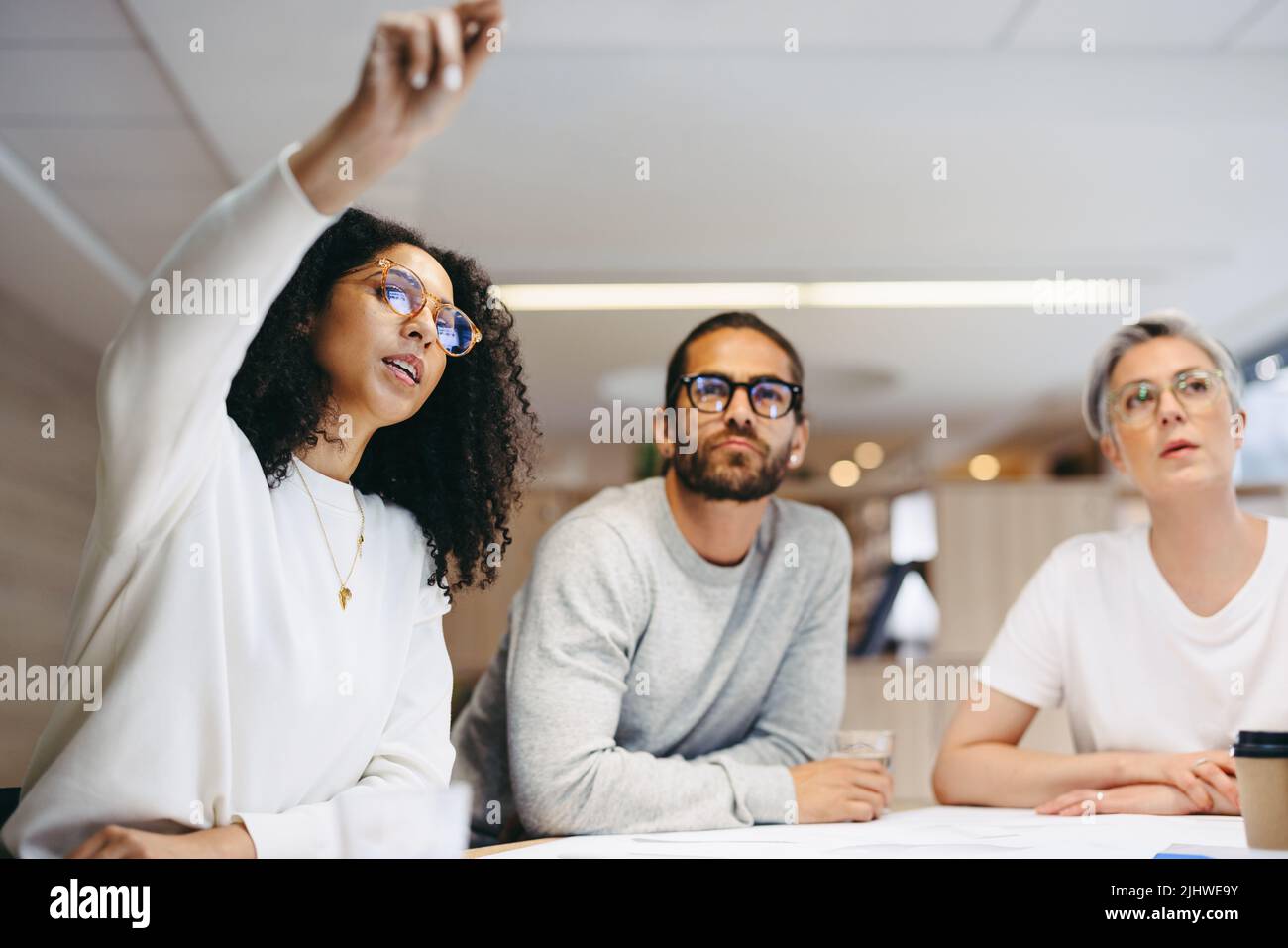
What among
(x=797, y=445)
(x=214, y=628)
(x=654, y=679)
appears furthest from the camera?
(x=797, y=445)

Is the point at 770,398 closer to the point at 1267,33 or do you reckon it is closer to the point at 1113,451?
the point at 1113,451

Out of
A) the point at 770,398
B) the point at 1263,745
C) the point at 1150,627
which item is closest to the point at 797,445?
the point at 770,398

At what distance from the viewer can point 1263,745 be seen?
3.42ft

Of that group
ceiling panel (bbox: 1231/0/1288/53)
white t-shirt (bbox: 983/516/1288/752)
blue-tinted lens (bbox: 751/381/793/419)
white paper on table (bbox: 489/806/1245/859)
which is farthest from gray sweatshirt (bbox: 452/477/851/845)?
ceiling panel (bbox: 1231/0/1288/53)

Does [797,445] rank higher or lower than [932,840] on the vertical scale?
higher

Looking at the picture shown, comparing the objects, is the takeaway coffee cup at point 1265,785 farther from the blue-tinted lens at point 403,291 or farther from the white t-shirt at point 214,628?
the blue-tinted lens at point 403,291

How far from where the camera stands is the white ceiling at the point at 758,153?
4.73 feet

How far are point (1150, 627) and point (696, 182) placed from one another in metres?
1.12

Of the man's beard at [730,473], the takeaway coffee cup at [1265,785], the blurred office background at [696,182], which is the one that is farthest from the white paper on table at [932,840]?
the man's beard at [730,473]

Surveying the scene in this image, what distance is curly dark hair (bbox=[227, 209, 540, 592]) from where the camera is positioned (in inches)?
42.2

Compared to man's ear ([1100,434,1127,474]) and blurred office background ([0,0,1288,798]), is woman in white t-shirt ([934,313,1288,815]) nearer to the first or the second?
man's ear ([1100,434,1127,474])

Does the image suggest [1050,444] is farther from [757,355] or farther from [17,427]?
[17,427]

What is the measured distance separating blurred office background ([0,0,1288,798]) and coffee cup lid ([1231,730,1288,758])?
29.2 inches

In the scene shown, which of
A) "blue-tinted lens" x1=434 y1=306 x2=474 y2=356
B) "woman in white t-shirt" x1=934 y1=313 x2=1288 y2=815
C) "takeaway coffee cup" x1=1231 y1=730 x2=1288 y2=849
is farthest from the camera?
"woman in white t-shirt" x1=934 y1=313 x2=1288 y2=815
